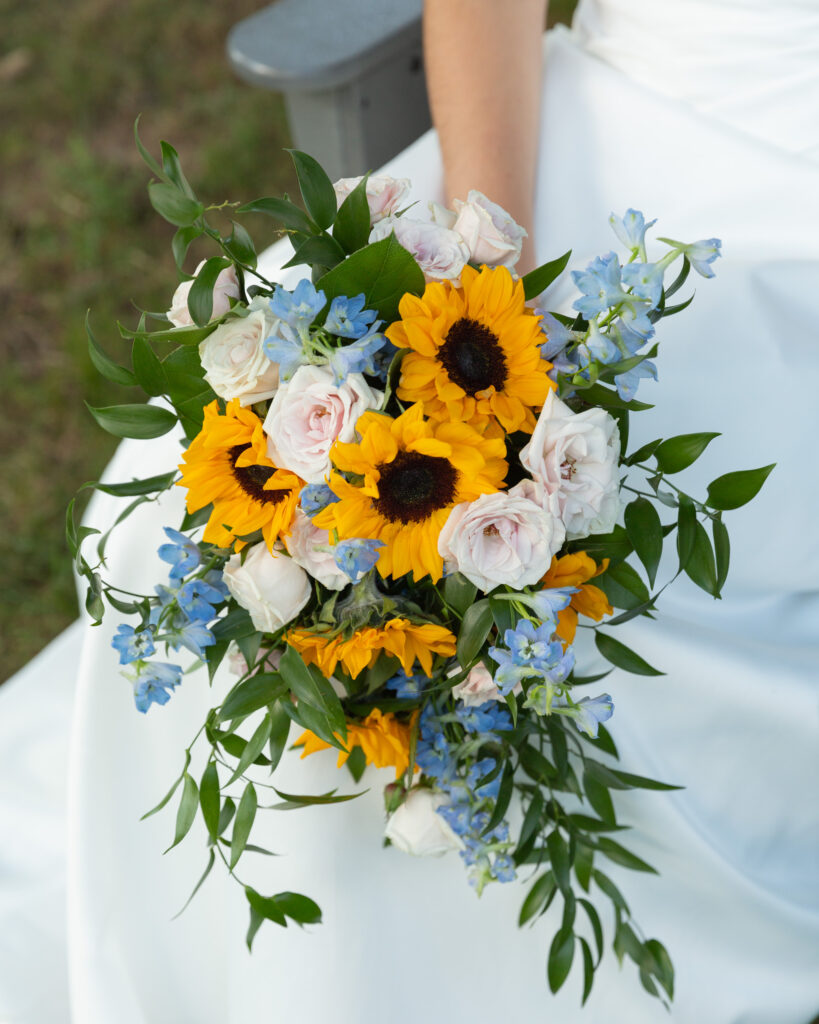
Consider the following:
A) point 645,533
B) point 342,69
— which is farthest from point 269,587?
point 342,69

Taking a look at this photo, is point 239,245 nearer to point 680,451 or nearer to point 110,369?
Result: point 110,369

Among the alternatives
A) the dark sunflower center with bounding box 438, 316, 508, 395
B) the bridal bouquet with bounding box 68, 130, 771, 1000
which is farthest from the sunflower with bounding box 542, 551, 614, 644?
the dark sunflower center with bounding box 438, 316, 508, 395

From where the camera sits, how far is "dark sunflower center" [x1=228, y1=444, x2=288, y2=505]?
605mm

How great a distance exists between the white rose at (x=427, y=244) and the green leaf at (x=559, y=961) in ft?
1.87

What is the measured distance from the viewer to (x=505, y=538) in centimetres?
55

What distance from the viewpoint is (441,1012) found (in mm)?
873

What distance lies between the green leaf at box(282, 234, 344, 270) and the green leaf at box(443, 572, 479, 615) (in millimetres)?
211

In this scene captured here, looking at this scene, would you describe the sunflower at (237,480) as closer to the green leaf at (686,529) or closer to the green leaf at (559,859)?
the green leaf at (686,529)

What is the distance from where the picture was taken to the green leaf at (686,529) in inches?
25.4

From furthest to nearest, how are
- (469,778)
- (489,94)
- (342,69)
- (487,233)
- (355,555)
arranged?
1. (342,69)
2. (489,94)
3. (469,778)
4. (487,233)
5. (355,555)

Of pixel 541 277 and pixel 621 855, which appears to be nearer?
pixel 541 277

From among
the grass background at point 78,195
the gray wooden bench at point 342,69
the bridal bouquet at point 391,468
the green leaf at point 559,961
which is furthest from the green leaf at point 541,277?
the grass background at point 78,195

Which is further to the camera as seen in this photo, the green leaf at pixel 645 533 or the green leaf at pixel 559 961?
the green leaf at pixel 559 961

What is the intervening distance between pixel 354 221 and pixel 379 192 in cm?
5
